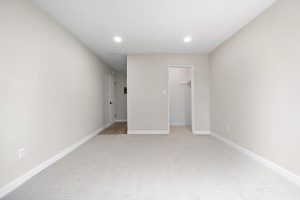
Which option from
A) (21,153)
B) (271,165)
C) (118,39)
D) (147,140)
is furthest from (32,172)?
(271,165)

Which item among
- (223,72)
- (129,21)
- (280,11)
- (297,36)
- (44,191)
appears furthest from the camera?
(223,72)

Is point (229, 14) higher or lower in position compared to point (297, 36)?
higher

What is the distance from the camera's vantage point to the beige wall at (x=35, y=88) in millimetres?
1554

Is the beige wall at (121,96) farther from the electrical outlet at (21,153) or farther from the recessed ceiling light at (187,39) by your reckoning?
the electrical outlet at (21,153)

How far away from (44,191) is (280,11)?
12.0 feet

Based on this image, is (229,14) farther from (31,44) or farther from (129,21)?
(31,44)

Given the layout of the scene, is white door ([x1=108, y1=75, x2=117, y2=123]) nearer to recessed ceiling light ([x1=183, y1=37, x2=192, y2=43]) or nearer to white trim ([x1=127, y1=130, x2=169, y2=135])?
white trim ([x1=127, y1=130, x2=169, y2=135])

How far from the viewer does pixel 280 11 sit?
189cm

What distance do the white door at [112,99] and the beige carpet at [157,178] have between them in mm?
3149

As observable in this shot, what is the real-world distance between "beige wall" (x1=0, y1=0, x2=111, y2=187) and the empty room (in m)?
0.01

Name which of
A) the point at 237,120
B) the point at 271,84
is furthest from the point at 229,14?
the point at 237,120

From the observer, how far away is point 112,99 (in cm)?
611

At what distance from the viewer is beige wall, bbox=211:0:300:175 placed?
1.72 metres

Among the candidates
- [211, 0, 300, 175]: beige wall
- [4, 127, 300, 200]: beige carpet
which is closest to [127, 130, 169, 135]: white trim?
[4, 127, 300, 200]: beige carpet
